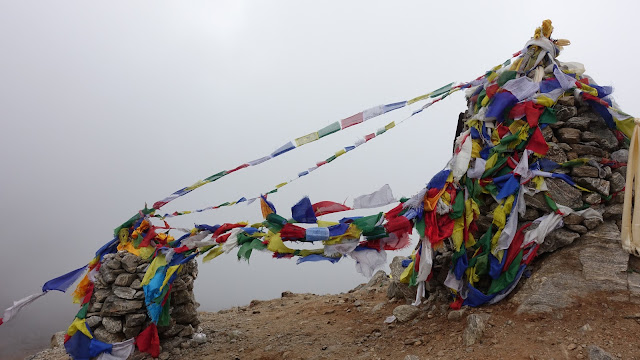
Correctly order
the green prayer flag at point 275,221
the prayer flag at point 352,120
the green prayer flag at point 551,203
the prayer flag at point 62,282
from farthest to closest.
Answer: the prayer flag at point 62,282 → the prayer flag at point 352,120 → the green prayer flag at point 275,221 → the green prayer flag at point 551,203

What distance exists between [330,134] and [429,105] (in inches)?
75.2

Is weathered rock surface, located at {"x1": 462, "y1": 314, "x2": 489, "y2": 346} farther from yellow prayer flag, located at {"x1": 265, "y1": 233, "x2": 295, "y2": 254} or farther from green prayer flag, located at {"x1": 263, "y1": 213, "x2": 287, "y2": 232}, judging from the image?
green prayer flag, located at {"x1": 263, "y1": 213, "x2": 287, "y2": 232}

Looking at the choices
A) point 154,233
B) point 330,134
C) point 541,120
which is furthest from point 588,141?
point 154,233

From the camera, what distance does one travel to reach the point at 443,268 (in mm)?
6461

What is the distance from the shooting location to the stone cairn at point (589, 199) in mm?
5051

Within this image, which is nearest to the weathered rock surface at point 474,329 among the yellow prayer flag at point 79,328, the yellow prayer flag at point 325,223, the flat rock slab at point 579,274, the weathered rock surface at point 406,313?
the flat rock slab at point 579,274

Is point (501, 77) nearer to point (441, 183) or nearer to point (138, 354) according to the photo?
point (441, 183)

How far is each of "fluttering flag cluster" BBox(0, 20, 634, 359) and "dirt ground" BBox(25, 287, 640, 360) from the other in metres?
0.63

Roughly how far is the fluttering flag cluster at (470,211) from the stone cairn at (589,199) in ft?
0.38

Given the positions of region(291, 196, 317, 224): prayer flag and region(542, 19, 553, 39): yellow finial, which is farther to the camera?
region(542, 19, 553, 39): yellow finial

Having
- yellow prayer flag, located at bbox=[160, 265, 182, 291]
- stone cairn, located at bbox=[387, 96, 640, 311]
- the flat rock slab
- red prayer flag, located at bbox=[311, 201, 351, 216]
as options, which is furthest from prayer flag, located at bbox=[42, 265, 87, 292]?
the flat rock slab

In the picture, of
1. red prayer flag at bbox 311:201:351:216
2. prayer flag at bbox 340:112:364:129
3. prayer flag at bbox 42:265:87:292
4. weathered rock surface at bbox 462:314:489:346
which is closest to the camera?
weathered rock surface at bbox 462:314:489:346

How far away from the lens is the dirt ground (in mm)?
4492

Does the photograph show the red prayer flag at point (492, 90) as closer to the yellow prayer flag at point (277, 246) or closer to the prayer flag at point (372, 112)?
the prayer flag at point (372, 112)
